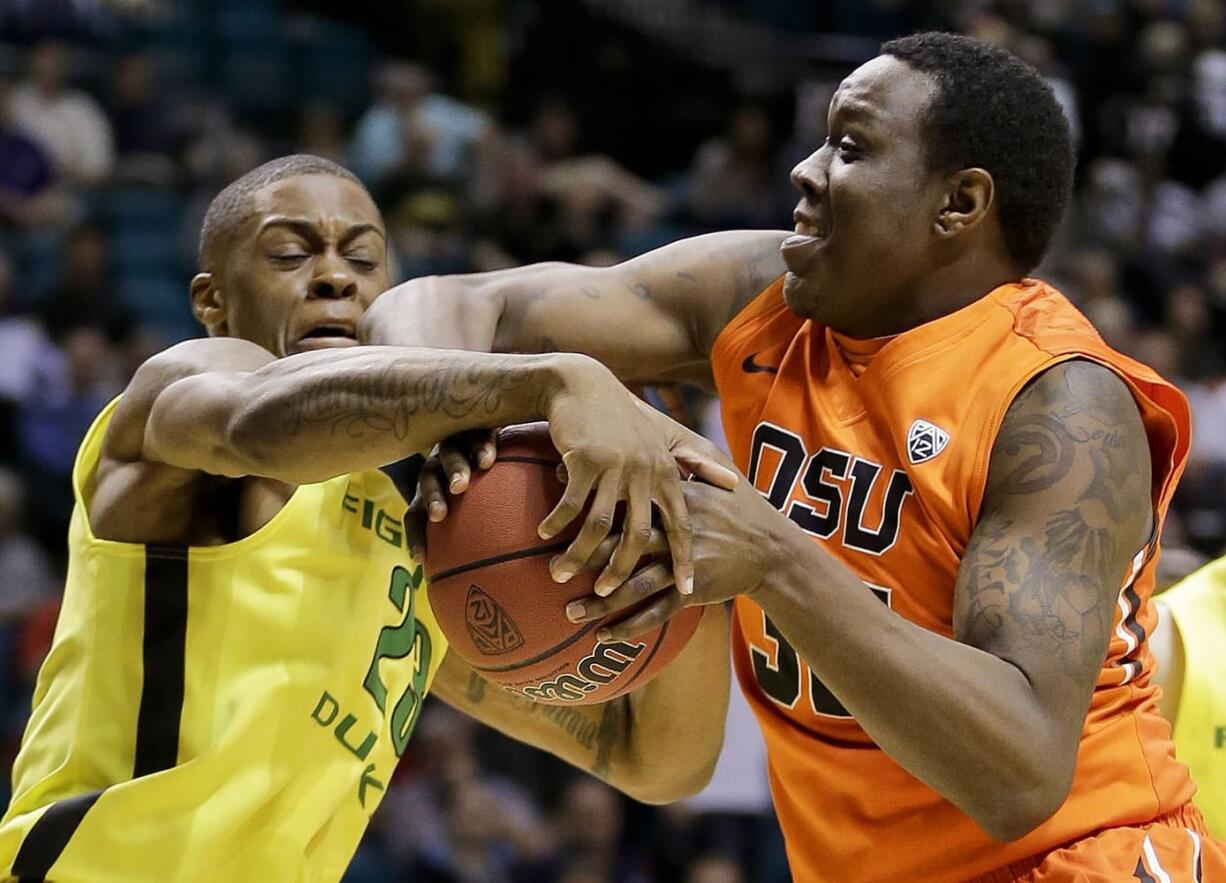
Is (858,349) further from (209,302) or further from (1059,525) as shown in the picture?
(209,302)

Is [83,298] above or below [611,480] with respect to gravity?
below

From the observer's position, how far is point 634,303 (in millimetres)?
3451

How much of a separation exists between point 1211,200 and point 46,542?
7.36 meters

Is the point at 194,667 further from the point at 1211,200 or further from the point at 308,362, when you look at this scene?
the point at 1211,200

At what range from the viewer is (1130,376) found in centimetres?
Answer: 288

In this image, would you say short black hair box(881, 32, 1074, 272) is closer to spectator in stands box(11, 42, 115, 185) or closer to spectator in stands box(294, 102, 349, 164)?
spectator in stands box(294, 102, 349, 164)

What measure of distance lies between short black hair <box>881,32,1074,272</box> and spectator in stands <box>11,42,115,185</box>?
7.03 meters

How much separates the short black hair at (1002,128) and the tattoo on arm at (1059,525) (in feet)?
1.25

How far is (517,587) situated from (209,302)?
129cm

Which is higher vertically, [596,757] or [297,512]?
[297,512]

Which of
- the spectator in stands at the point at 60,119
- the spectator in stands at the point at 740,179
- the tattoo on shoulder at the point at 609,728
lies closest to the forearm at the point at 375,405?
the tattoo on shoulder at the point at 609,728

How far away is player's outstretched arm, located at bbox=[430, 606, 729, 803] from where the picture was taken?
3.61m

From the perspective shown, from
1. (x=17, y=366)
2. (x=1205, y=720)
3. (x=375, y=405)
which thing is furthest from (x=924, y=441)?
(x=17, y=366)

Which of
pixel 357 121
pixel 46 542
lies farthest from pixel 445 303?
pixel 357 121
